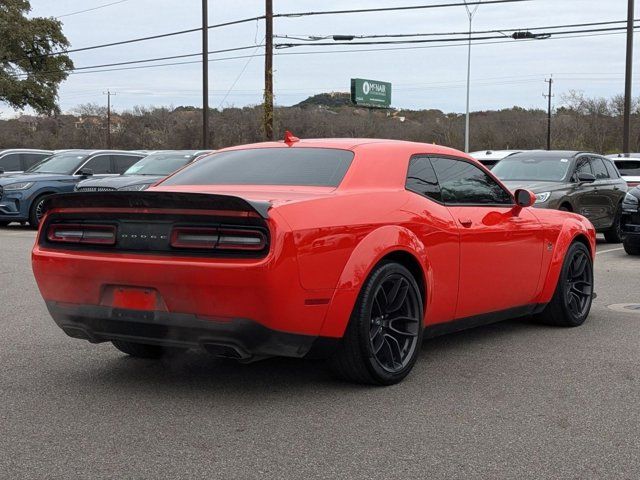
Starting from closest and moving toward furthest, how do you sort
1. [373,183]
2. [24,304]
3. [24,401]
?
1. [24,401]
2. [373,183]
3. [24,304]

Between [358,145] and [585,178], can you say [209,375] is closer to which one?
[358,145]

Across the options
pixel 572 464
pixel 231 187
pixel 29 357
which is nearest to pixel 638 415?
pixel 572 464

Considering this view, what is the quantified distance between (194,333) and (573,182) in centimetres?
1125

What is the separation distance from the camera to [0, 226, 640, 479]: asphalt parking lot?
384cm

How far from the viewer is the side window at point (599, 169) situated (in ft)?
51.4

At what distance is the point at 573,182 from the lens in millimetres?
14641

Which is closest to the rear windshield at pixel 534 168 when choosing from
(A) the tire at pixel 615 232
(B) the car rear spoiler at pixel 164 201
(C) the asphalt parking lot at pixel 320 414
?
(A) the tire at pixel 615 232

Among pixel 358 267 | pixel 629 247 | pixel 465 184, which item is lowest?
pixel 629 247

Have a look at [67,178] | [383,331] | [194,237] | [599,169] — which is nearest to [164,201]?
[194,237]

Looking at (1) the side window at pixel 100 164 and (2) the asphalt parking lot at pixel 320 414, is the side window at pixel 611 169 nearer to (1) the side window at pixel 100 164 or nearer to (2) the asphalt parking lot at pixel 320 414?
(2) the asphalt parking lot at pixel 320 414

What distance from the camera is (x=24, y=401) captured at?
4.90 metres

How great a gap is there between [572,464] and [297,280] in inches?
65.2

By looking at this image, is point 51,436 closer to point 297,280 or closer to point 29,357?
point 297,280

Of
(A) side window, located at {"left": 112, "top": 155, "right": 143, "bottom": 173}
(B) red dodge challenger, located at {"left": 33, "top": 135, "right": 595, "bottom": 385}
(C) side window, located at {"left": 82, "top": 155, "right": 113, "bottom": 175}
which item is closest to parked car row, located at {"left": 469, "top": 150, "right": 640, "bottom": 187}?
(A) side window, located at {"left": 112, "top": 155, "right": 143, "bottom": 173}
